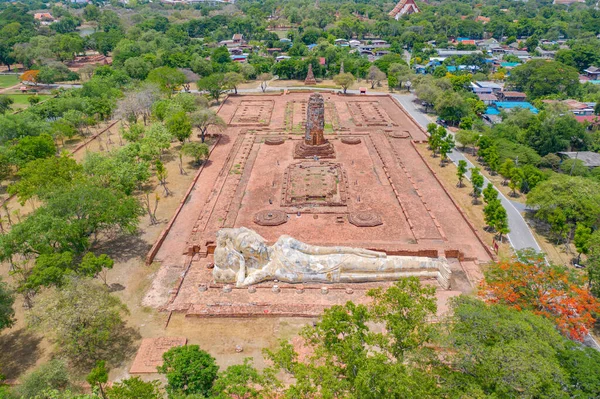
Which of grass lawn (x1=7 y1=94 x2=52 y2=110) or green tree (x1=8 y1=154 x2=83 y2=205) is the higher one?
green tree (x1=8 y1=154 x2=83 y2=205)

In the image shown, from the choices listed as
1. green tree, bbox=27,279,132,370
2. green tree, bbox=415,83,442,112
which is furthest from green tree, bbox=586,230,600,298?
green tree, bbox=415,83,442,112

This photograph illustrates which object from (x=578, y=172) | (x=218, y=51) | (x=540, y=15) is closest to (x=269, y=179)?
(x=578, y=172)

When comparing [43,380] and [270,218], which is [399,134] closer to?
[270,218]

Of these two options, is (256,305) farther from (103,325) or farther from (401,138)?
(401,138)

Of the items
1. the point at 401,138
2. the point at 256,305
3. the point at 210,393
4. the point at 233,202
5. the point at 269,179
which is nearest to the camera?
the point at 210,393

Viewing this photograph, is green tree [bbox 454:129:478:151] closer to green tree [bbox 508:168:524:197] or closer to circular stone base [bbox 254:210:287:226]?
green tree [bbox 508:168:524:197]

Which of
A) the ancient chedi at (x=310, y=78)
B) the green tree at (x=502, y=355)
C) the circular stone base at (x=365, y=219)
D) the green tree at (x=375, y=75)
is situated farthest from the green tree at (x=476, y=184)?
the ancient chedi at (x=310, y=78)
